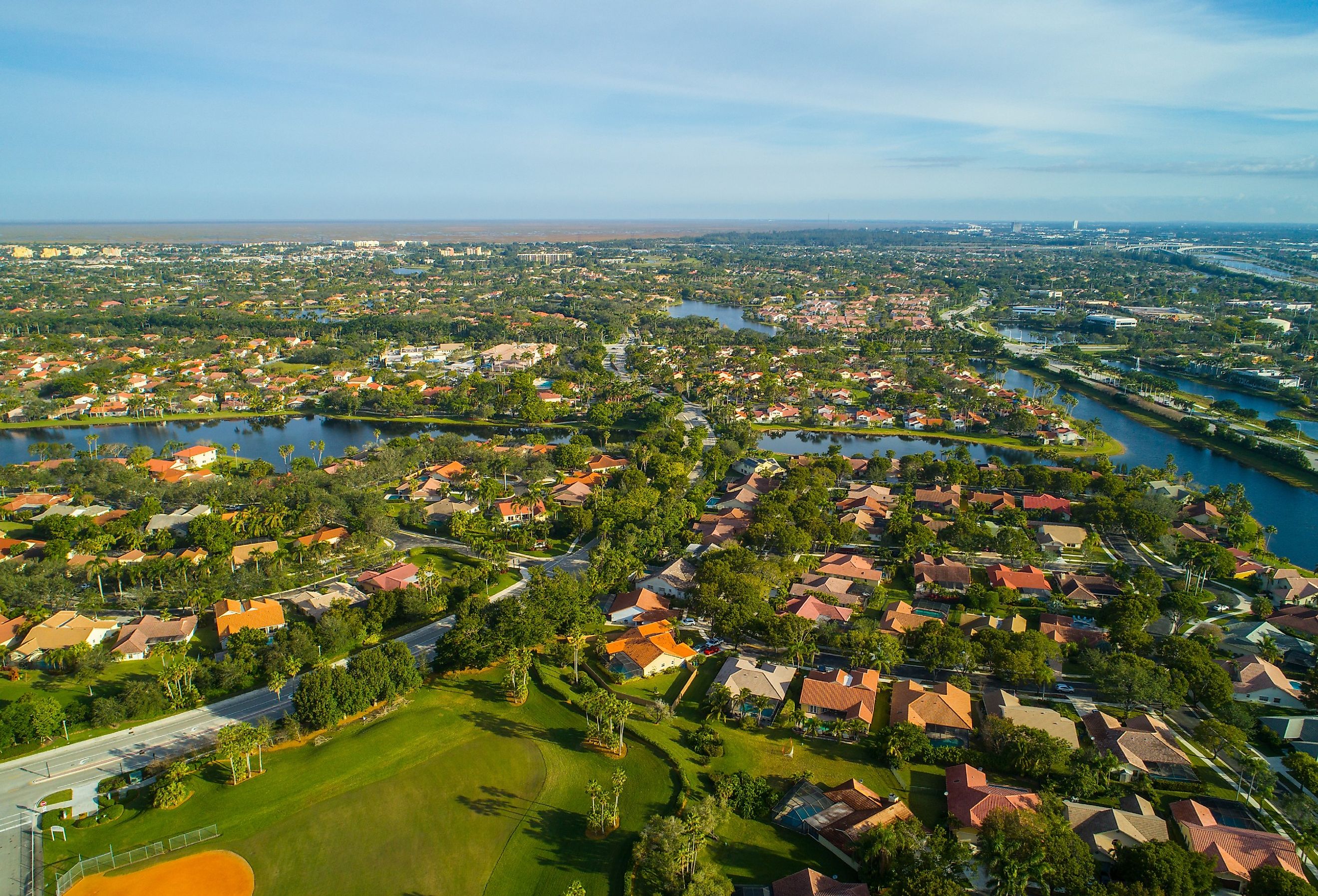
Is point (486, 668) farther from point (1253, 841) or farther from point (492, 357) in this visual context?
point (492, 357)

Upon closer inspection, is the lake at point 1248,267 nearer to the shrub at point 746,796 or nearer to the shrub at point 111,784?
the shrub at point 746,796

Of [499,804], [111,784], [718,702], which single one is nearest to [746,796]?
[718,702]

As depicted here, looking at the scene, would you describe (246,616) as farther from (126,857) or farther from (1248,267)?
(1248,267)

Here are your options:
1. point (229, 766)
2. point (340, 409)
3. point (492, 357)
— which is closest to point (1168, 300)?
point (492, 357)

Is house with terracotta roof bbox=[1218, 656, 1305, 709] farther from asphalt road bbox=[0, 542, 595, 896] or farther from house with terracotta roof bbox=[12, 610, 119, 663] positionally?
house with terracotta roof bbox=[12, 610, 119, 663]

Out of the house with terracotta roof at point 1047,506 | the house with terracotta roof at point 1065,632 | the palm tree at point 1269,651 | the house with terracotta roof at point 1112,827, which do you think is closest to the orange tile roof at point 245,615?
the house with terracotta roof at point 1112,827

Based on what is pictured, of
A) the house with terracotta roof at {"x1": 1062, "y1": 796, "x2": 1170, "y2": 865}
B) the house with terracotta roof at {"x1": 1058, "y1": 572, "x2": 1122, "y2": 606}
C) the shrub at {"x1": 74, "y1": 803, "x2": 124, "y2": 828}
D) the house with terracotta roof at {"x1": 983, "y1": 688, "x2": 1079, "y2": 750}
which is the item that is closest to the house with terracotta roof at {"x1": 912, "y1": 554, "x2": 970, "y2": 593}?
the house with terracotta roof at {"x1": 1058, "y1": 572, "x2": 1122, "y2": 606}
